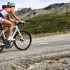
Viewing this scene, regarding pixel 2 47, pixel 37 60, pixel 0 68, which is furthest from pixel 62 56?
pixel 2 47

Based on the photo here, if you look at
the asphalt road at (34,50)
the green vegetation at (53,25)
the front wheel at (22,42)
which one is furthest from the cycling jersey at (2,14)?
the green vegetation at (53,25)

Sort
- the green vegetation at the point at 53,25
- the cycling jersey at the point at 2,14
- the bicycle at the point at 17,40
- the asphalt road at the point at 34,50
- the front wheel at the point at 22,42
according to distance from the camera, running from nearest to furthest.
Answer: the asphalt road at the point at 34,50, the cycling jersey at the point at 2,14, the bicycle at the point at 17,40, the front wheel at the point at 22,42, the green vegetation at the point at 53,25

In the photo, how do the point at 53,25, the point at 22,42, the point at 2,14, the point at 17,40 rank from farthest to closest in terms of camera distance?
the point at 53,25
the point at 22,42
the point at 17,40
the point at 2,14

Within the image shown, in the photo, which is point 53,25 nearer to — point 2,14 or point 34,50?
point 34,50

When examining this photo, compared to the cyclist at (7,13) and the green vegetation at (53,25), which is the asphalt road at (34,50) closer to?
the cyclist at (7,13)

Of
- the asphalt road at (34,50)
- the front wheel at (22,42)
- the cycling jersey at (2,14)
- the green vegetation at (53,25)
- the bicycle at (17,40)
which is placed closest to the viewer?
the asphalt road at (34,50)

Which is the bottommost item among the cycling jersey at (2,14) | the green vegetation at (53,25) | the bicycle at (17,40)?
the green vegetation at (53,25)

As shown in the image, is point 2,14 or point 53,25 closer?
point 2,14

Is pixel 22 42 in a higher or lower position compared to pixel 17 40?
lower

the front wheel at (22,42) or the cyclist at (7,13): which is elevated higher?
the cyclist at (7,13)

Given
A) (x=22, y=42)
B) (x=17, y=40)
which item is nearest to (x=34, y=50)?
(x=17, y=40)

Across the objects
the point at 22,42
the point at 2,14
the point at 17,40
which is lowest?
the point at 22,42

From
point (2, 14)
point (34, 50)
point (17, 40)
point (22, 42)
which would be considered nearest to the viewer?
point (2, 14)

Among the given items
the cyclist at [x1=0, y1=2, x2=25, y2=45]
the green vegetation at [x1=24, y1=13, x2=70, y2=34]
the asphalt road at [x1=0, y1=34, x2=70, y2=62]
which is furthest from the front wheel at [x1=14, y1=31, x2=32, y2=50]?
the green vegetation at [x1=24, y1=13, x2=70, y2=34]
